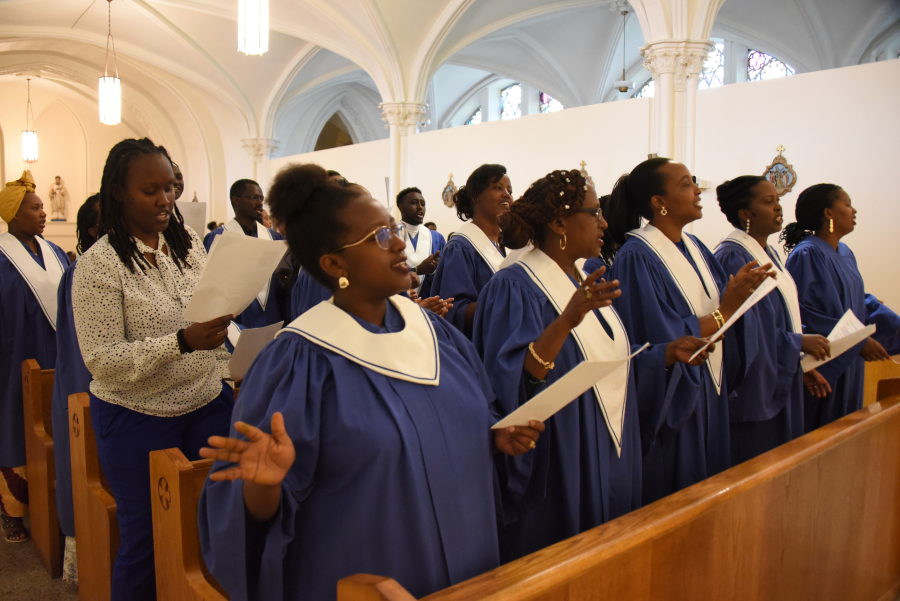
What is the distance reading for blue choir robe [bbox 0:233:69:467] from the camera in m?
3.63

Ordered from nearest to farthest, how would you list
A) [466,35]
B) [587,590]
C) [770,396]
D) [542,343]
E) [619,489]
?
[587,590] → [542,343] → [619,489] → [770,396] → [466,35]

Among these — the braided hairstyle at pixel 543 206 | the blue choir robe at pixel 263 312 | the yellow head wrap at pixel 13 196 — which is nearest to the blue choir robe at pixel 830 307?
the braided hairstyle at pixel 543 206

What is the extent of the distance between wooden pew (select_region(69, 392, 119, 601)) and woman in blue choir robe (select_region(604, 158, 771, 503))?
186cm

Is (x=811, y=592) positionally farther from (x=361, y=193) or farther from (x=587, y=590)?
(x=361, y=193)

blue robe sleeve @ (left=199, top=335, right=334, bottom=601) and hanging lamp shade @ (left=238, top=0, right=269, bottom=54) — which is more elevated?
hanging lamp shade @ (left=238, top=0, right=269, bottom=54)

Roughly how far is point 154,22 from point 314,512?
14.5m

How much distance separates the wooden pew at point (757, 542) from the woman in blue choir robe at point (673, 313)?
44 centimetres

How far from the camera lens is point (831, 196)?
3.77 m

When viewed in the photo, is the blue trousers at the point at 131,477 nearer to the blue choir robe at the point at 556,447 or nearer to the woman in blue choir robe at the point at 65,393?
the woman in blue choir robe at the point at 65,393

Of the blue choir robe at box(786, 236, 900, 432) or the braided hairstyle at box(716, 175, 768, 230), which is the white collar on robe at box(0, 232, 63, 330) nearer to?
the braided hairstyle at box(716, 175, 768, 230)

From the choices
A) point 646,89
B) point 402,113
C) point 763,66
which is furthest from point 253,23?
point 763,66

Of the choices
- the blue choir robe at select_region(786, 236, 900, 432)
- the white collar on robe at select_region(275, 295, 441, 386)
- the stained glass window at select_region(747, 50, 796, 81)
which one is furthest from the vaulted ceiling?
the white collar on robe at select_region(275, 295, 441, 386)

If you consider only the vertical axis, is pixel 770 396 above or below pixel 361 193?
below

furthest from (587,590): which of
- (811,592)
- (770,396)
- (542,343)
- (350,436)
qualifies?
(770,396)
